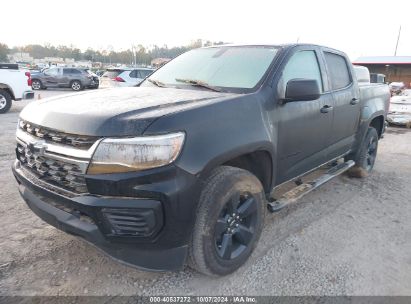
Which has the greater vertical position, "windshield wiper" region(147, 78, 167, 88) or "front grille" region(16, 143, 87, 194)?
"windshield wiper" region(147, 78, 167, 88)

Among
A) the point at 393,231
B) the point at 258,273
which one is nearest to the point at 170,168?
the point at 258,273

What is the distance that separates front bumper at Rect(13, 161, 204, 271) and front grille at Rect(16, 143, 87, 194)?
8 centimetres

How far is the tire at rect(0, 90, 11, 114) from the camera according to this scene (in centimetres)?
1121

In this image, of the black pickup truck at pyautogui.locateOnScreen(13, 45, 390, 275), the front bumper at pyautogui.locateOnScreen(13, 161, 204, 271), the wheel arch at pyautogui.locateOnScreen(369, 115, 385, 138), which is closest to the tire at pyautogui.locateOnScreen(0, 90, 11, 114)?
the black pickup truck at pyautogui.locateOnScreen(13, 45, 390, 275)

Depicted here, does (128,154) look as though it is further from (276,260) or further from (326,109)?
(326,109)

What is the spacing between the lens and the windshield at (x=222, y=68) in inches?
125

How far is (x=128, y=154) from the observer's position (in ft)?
7.00

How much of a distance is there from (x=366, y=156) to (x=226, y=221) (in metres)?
3.60

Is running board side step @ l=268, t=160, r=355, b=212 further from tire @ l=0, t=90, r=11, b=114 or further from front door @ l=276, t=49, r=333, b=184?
tire @ l=0, t=90, r=11, b=114

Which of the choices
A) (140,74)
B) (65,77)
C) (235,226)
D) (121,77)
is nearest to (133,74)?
(140,74)

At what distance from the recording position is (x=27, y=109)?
2859mm

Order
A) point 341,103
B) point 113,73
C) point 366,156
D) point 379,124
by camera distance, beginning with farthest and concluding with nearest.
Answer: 1. point 113,73
2. point 379,124
3. point 366,156
4. point 341,103

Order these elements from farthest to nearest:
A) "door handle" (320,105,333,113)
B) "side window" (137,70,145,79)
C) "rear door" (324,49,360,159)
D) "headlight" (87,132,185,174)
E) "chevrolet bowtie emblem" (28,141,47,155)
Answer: "side window" (137,70,145,79) → "rear door" (324,49,360,159) → "door handle" (320,105,333,113) → "chevrolet bowtie emblem" (28,141,47,155) → "headlight" (87,132,185,174)

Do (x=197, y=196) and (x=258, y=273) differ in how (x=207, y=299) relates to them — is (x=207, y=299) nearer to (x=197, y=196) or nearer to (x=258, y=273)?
(x=258, y=273)
